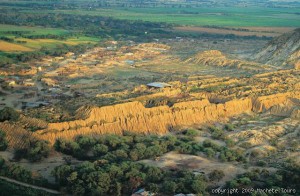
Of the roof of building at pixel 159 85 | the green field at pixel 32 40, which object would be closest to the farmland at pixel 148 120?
the roof of building at pixel 159 85

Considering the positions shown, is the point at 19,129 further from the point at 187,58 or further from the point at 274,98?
the point at 187,58

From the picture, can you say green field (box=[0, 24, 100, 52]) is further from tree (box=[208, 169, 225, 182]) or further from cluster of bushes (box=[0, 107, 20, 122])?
tree (box=[208, 169, 225, 182])

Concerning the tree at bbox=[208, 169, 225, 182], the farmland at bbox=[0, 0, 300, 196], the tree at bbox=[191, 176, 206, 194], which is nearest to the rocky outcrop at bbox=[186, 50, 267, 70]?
the farmland at bbox=[0, 0, 300, 196]

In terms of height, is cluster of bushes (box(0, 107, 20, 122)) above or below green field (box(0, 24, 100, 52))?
above

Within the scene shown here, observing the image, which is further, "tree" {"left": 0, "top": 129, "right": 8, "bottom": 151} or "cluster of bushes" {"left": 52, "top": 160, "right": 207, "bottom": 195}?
"tree" {"left": 0, "top": 129, "right": 8, "bottom": 151}

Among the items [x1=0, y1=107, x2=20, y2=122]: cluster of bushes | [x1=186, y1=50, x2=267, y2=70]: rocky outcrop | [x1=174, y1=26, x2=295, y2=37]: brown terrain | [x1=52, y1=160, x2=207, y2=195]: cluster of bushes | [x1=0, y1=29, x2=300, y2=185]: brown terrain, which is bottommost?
[x1=174, y1=26, x2=295, y2=37]: brown terrain

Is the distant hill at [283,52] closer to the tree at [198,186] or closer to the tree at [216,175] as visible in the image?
the tree at [216,175]

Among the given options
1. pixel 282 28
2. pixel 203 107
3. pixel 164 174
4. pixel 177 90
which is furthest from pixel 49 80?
pixel 282 28
